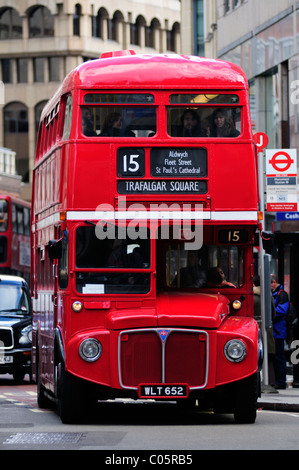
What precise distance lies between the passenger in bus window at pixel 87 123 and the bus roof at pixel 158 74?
0.97 feet

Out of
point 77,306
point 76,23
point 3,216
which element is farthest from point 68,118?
point 76,23

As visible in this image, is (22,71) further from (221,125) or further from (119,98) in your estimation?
(221,125)

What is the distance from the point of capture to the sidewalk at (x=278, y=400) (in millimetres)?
20156

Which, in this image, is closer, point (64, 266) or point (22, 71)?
point (64, 266)

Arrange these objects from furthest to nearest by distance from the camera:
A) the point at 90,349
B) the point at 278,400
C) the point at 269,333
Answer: the point at 269,333 < the point at 278,400 < the point at 90,349

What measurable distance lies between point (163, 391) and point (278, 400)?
17.7 feet

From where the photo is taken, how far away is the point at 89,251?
53.8 feet

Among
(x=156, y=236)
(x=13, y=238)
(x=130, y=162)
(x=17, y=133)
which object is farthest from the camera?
(x=17, y=133)

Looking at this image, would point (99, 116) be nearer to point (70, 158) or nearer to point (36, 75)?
point (70, 158)

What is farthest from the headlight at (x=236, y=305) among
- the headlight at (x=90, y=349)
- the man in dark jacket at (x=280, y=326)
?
the man in dark jacket at (x=280, y=326)

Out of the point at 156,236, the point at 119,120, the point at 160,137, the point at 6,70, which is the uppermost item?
the point at 6,70

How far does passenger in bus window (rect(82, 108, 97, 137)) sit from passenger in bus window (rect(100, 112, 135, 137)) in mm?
128

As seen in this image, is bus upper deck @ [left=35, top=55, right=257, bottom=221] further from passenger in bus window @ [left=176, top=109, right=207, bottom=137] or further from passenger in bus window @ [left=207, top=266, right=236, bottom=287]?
passenger in bus window @ [left=207, top=266, right=236, bottom=287]

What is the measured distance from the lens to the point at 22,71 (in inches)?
4318
